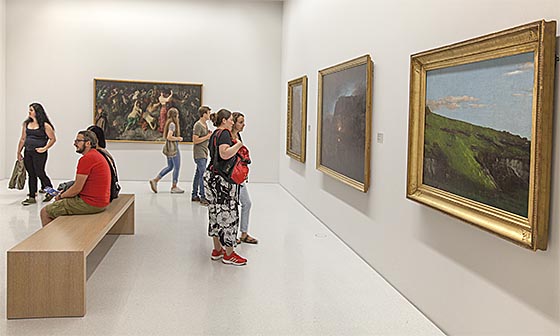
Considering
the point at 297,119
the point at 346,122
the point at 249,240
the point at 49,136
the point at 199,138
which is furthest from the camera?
the point at 297,119

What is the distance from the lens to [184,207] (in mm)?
11875

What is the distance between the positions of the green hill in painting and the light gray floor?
1382 millimetres

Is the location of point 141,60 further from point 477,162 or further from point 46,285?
point 477,162

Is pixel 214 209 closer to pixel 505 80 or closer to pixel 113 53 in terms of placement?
pixel 505 80

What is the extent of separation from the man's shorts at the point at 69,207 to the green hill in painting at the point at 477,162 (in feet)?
14.0

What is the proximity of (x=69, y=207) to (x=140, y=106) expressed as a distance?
9105 millimetres

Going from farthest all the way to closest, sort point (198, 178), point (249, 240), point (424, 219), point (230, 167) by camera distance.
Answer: point (198, 178) < point (249, 240) < point (230, 167) < point (424, 219)

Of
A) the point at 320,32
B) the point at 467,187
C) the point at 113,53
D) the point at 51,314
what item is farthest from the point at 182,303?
the point at 113,53

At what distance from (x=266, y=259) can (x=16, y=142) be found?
10.6 m

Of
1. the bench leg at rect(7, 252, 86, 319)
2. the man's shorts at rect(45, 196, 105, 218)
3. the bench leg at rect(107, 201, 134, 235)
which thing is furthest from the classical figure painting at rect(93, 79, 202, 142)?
the bench leg at rect(7, 252, 86, 319)

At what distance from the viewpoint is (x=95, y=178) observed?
743cm

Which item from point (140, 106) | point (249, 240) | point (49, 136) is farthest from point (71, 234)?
point (140, 106)

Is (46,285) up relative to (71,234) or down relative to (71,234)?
down

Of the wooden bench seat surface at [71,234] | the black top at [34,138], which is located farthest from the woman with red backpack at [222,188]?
the black top at [34,138]
